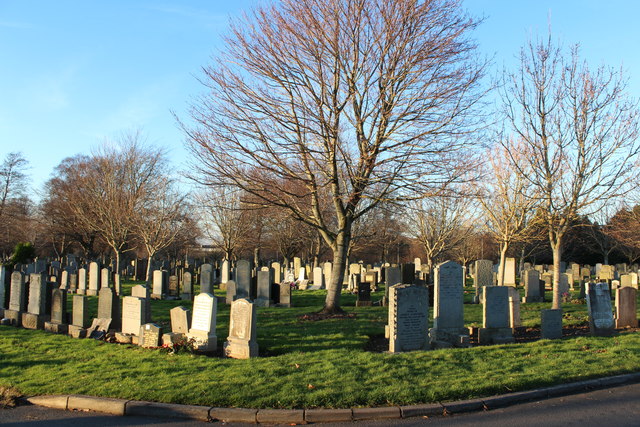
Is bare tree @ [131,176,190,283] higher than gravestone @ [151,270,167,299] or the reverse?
higher

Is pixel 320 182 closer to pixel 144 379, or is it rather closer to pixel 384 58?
pixel 384 58

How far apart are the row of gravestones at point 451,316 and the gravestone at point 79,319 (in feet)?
22.8

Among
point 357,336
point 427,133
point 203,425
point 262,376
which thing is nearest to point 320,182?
point 427,133

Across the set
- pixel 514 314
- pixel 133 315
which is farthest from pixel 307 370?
pixel 514 314

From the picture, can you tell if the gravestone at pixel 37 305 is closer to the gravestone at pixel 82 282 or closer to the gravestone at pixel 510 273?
the gravestone at pixel 82 282

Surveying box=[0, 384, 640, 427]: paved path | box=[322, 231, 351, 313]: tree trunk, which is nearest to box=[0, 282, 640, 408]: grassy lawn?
box=[0, 384, 640, 427]: paved path

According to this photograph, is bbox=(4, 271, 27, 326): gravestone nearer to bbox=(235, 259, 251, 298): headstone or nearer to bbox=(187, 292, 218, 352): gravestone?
bbox=(187, 292, 218, 352): gravestone

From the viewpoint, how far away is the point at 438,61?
14055 millimetres

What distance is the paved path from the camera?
20.3 ft

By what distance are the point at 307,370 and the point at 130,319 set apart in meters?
5.07

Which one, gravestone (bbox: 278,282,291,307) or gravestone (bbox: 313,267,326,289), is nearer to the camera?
gravestone (bbox: 278,282,291,307)

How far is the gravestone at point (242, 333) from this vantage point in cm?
930

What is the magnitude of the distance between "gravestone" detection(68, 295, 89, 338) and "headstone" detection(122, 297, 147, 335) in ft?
4.13

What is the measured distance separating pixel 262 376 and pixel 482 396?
3105 millimetres
